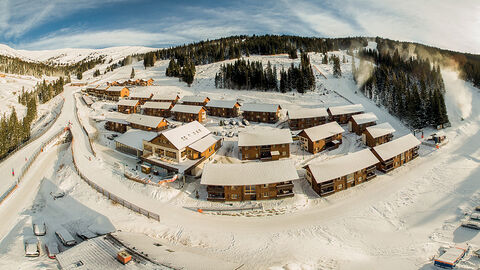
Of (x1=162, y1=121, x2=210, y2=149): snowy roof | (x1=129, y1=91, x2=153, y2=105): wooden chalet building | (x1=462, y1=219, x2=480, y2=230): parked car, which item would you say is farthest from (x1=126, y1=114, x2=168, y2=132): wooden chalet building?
(x1=462, y1=219, x2=480, y2=230): parked car

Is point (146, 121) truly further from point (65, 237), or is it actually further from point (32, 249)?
point (32, 249)

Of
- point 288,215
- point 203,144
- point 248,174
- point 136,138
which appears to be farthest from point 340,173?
point 136,138

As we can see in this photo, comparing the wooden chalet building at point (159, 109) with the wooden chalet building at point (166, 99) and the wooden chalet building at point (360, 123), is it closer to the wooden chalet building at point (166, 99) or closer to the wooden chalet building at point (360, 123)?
the wooden chalet building at point (166, 99)

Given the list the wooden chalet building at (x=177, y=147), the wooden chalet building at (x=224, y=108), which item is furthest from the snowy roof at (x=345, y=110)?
the wooden chalet building at (x=177, y=147)

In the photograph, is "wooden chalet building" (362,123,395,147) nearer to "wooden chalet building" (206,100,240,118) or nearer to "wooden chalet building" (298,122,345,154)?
"wooden chalet building" (298,122,345,154)

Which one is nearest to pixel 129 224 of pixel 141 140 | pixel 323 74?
pixel 141 140

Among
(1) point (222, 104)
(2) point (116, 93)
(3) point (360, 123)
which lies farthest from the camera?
(2) point (116, 93)

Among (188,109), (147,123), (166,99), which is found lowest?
(147,123)
